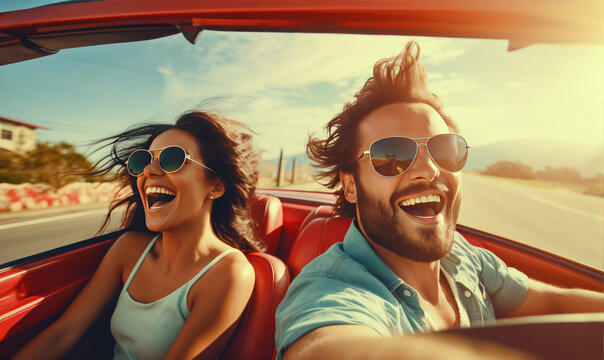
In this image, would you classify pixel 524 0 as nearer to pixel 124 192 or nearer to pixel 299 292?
pixel 299 292

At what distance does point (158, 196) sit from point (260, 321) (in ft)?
3.12

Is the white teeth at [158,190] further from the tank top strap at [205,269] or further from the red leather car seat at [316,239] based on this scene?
the red leather car seat at [316,239]

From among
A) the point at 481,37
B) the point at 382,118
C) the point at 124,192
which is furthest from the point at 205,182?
the point at 481,37

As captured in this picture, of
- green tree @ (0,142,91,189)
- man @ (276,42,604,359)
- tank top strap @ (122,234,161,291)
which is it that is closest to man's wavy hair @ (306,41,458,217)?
man @ (276,42,604,359)

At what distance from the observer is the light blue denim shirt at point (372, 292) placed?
0.92 m

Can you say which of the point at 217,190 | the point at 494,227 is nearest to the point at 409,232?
the point at 217,190

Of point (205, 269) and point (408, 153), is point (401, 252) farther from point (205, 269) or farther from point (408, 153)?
point (205, 269)

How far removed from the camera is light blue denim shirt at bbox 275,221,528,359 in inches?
36.3

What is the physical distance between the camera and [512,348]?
0.36 meters

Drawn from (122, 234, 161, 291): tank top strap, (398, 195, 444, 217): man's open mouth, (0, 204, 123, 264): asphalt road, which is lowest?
(0, 204, 123, 264): asphalt road

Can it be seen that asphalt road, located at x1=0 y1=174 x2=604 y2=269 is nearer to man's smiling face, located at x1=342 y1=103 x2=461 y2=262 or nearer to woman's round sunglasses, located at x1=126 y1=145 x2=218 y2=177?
woman's round sunglasses, located at x1=126 y1=145 x2=218 y2=177

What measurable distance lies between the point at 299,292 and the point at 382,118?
0.97 m

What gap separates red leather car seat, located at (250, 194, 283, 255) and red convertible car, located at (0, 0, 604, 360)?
2.9 inches

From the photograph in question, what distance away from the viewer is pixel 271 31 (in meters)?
0.99
